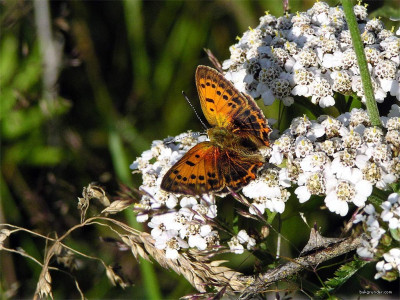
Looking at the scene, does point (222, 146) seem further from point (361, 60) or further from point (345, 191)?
point (361, 60)

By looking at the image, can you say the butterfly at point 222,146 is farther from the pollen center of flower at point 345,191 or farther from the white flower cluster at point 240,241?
the pollen center of flower at point 345,191

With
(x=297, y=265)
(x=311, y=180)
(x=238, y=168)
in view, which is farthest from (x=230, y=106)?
(x=297, y=265)

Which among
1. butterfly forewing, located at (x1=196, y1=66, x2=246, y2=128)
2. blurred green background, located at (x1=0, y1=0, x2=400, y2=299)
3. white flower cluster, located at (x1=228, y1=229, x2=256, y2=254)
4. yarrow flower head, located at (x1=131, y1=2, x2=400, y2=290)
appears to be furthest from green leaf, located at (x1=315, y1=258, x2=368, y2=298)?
blurred green background, located at (x1=0, y1=0, x2=400, y2=299)

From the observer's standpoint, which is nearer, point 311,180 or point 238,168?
point 311,180

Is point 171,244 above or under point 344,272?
above

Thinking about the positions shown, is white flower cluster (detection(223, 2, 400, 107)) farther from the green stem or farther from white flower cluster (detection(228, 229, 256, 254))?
white flower cluster (detection(228, 229, 256, 254))

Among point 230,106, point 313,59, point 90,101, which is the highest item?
point 90,101

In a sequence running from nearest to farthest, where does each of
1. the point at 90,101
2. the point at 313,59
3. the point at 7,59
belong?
the point at 313,59 → the point at 7,59 → the point at 90,101
